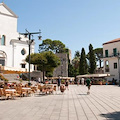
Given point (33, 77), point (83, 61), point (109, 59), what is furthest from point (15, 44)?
point (109, 59)

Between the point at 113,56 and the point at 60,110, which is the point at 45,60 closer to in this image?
the point at 113,56

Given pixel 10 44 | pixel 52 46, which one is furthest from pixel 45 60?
pixel 52 46

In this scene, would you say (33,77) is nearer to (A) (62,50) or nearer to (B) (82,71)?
(B) (82,71)

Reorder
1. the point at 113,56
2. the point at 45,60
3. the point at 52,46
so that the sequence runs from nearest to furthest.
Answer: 1. the point at 113,56
2. the point at 45,60
3. the point at 52,46

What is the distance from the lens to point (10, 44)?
5341cm

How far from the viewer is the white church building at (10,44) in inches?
2032

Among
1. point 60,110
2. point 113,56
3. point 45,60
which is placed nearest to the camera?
point 60,110

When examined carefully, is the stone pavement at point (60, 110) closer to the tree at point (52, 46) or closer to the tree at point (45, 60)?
the tree at point (45, 60)

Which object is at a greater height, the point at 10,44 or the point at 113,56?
the point at 10,44

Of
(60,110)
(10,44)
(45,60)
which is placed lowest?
(60,110)

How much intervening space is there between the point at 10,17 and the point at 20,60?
13.9 meters

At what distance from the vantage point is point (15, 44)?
53969 millimetres

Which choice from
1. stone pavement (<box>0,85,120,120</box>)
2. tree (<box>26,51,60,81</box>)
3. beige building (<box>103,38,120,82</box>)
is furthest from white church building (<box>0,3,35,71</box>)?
stone pavement (<box>0,85,120,120</box>)

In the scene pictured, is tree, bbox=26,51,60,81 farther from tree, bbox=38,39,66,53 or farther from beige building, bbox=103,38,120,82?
tree, bbox=38,39,66,53
